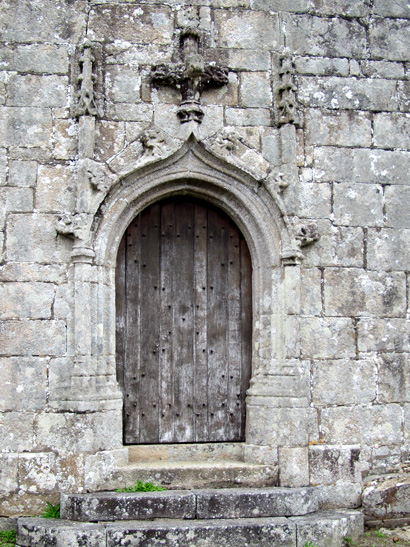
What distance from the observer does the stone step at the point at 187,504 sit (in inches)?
188

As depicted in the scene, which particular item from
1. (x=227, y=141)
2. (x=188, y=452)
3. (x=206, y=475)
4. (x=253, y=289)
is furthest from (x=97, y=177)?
(x=206, y=475)

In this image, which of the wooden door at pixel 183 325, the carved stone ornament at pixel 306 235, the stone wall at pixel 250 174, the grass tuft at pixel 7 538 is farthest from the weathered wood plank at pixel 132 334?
the carved stone ornament at pixel 306 235

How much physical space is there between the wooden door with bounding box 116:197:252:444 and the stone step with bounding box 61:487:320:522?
0.68 meters

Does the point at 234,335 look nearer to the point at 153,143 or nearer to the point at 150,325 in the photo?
the point at 150,325

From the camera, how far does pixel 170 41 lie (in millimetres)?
5570

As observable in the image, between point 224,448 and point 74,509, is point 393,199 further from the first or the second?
point 74,509

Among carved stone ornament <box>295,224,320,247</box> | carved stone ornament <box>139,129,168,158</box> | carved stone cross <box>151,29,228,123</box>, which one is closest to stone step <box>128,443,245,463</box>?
carved stone ornament <box>295,224,320,247</box>

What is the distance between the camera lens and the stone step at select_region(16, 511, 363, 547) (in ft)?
15.0

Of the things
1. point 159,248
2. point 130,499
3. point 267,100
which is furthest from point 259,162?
point 130,499

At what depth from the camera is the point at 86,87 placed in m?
5.28

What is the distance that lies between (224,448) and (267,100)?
3.05 metres

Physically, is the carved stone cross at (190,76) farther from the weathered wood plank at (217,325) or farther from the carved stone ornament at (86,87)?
the weathered wood plank at (217,325)

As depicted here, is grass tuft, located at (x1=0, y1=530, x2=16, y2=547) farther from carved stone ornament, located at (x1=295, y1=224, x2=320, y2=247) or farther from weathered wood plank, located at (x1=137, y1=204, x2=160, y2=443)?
carved stone ornament, located at (x1=295, y1=224, x2=320, y2=247)

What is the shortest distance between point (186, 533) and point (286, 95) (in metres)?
3.66
